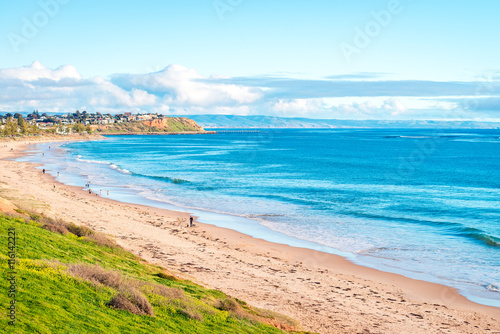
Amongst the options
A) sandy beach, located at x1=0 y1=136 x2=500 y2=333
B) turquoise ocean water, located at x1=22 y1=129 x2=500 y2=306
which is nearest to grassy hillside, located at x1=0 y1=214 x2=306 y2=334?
sandy beach, located at x1=0 y1=136 x2=500 y2=333

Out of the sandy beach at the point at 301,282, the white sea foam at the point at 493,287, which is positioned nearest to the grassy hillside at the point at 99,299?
the sandy beach at the point at 301,282

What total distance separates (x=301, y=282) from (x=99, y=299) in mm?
12982

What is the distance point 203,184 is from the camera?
6400 cm

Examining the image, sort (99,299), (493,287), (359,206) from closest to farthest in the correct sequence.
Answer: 1. (99,299)
2. (493,287)
3. (359,206)

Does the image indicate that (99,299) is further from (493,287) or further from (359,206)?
(359,206)

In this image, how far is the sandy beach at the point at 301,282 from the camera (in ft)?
61.5

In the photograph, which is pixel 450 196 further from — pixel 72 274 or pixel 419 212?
pixel 72 274

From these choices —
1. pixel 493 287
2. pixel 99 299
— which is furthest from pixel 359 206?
pixel 99 299

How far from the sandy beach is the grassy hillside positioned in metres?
2.83

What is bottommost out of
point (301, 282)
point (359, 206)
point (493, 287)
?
point (301, 282)

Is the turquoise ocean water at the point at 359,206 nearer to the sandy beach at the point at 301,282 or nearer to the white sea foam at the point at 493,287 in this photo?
the white sea foam at the point at 493,287

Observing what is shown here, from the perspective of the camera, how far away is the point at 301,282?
23531 mm

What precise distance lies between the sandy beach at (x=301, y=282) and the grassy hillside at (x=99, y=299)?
9.27 ft

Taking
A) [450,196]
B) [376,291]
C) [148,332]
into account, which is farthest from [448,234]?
[148,332]
